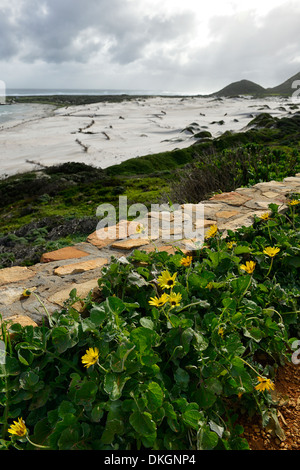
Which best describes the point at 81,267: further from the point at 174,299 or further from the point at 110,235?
the point at 174,299

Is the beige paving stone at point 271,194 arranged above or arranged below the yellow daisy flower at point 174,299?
above

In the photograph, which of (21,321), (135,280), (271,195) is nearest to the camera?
(21,321)

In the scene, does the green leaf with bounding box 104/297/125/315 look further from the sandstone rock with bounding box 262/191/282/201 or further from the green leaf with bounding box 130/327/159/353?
the sandstone rock with bounding box 262/191/282/201

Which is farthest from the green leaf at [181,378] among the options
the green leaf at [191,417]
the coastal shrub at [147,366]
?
the green leaf at [191,417]

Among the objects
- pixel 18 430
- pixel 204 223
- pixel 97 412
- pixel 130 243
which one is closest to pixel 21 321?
pixel 18 430

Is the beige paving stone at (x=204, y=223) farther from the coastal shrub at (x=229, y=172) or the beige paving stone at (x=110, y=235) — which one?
the coastal shrub at (x=229, y=172)

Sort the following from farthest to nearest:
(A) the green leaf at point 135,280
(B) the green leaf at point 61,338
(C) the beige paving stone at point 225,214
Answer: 1. (C) the beige paving stone at point 225,214
2. (A) the green leaf at point 135,280
3. (B) the green leaf at point 61,338

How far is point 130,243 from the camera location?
2.64m

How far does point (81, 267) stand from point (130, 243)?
489 mm

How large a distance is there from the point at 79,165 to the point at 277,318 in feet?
42.0

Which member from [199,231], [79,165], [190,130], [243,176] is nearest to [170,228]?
[199,231]

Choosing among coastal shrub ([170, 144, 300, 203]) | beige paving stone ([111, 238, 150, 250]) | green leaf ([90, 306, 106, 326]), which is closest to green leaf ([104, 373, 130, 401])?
green leaf ([90, 306, 106, 326])

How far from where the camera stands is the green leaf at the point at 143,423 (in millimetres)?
1170

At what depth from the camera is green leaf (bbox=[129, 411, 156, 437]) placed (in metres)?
1.17
